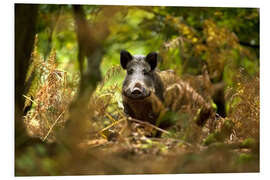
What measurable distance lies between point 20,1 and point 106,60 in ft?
27.6

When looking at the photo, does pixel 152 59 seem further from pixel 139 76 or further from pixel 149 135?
pixel 149 135

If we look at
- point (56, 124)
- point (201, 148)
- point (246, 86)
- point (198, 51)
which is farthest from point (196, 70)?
point (201, 148)

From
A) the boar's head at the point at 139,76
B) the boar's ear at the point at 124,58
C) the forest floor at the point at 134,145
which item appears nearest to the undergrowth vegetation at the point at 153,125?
the forest floor at the point at 134,145

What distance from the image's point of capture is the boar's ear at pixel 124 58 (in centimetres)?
666

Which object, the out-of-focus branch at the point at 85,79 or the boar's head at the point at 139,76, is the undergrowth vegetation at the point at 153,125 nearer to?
the out-of-focus branch at the point at 85,79

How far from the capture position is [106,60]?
43.8ft

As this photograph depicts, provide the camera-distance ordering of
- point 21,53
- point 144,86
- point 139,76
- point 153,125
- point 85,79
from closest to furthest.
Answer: point 85,79 < point 21,53 < point 153,125 < point 144,86 < point 139,76

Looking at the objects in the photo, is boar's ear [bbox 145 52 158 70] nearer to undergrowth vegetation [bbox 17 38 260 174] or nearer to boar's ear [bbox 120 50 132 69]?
boar's ear [bbox 120 50 132 69]

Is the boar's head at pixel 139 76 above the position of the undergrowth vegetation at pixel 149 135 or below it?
above

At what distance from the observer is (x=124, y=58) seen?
6715 millimetres

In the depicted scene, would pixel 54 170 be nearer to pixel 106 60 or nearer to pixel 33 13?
pixel 33 13

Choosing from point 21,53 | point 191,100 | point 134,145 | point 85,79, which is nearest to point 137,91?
point 191,100

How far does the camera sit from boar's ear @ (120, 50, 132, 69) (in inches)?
262

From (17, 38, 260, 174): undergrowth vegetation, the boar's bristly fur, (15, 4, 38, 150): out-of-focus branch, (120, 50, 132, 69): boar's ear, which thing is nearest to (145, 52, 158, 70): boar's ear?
the boar's bristly fur
